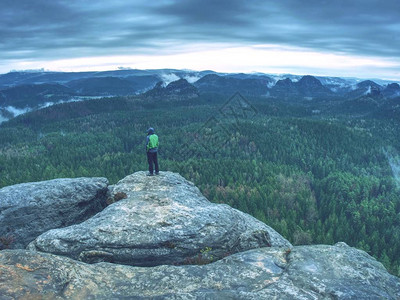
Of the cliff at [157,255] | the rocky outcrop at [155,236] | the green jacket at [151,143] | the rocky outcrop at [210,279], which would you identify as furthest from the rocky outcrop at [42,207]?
the rocky outcrop at [210,279]

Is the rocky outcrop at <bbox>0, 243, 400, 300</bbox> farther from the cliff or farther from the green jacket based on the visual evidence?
the green jacket

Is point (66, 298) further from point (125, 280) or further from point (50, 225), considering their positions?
point (50, 225)

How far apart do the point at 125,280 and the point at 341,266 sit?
14521 millimetres

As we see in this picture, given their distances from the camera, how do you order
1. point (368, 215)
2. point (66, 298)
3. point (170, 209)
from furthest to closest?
point (368, 215) → point (170, 209) → point (66, 298)

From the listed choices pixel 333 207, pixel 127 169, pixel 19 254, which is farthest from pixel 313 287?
pixel 127 169

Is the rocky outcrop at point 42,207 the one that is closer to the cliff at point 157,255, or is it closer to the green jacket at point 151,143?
the cliff at point 157,255

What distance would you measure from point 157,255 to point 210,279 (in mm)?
7307

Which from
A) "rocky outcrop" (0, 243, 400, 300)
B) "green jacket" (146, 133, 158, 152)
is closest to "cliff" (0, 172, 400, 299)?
"rocky outcrop" (0, 243, 400, 300)

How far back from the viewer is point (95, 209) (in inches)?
1500

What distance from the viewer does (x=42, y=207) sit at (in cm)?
3450

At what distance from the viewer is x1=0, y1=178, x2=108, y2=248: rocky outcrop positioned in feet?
110

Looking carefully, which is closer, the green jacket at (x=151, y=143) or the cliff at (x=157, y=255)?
the cliff at (x=157, y=255)

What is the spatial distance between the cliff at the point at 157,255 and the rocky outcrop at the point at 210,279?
6 centimetres

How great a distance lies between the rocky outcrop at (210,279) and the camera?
15773 millimetres
